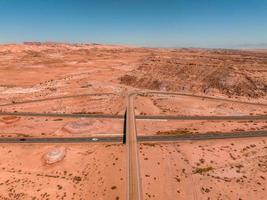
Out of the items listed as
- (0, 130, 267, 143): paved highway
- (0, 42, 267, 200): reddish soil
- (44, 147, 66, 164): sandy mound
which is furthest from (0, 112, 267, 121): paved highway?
(44, 147, 66, 164): sandy mound

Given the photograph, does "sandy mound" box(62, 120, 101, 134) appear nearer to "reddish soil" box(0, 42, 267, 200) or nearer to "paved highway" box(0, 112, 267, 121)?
"reddish soil" box(0, 42, 267, 200)

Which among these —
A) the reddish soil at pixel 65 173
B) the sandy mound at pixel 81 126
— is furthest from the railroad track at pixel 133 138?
the sandy mound at pixel 81 126

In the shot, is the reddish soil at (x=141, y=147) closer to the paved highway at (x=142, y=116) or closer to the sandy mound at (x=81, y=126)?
the sandy mound at (x=81, y=126)

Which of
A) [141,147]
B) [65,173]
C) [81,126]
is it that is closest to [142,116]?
[81,126]

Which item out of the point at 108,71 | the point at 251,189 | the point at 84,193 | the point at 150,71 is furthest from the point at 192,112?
the point at 108,71

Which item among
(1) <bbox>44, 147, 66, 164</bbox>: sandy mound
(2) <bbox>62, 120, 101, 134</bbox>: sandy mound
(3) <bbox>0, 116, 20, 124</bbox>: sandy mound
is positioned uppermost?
(1) <bbox>44, 147, 66, 164</bbox>: sandy mound

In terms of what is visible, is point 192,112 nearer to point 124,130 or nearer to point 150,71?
point 124,130

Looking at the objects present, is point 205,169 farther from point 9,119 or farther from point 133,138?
point 9,119

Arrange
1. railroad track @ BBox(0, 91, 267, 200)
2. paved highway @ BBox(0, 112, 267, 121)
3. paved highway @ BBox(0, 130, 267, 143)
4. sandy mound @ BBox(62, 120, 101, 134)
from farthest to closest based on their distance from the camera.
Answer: paved highway @ BBox(0, 112, 267, 121), sandy mound @ BBox(62, 120, 101, 134), paved highway @ BBox(0, 130, 267, 143), railroad track @ BBox(0, 91, 267, 200)
